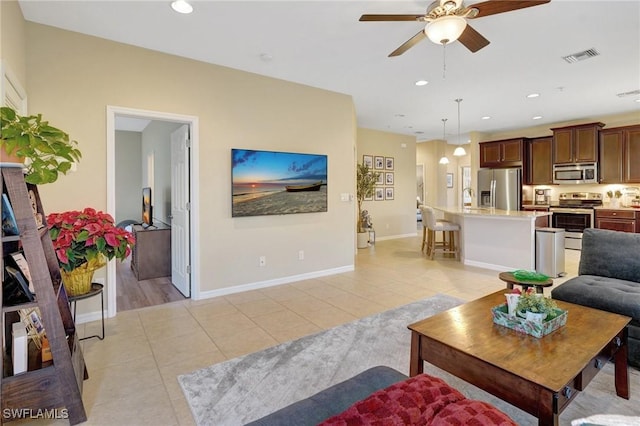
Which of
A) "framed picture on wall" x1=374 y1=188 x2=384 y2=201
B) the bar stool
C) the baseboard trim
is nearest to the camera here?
the baseboard trim

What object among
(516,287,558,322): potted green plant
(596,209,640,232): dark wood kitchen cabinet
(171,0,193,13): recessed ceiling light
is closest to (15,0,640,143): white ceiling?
(171,0,193,13): recessed ceiling light

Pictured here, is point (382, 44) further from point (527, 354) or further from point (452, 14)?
point (527, 354)

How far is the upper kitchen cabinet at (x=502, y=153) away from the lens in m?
7.77

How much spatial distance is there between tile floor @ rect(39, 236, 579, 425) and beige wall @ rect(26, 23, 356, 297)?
47cm

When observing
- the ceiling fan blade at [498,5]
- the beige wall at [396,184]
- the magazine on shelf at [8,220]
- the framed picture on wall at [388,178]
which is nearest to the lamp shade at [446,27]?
the ceiling fan blade at [498,5]

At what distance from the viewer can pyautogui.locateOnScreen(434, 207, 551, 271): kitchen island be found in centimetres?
488

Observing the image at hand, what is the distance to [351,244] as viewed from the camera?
5.35 meters

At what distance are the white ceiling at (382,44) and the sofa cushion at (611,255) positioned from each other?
1.99 metres

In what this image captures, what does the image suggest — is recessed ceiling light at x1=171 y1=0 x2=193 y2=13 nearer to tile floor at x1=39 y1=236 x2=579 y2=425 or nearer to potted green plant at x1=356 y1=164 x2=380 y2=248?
tile floor at x1=39 y1=236 x2=579 y2=425

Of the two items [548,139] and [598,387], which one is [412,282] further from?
[548,139]

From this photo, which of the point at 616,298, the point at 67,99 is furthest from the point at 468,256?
the point at 67,99

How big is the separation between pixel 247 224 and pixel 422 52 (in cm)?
291

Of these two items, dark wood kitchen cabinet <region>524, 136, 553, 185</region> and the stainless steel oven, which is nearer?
the stainless steel oven

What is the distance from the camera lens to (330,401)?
4.40 ft
